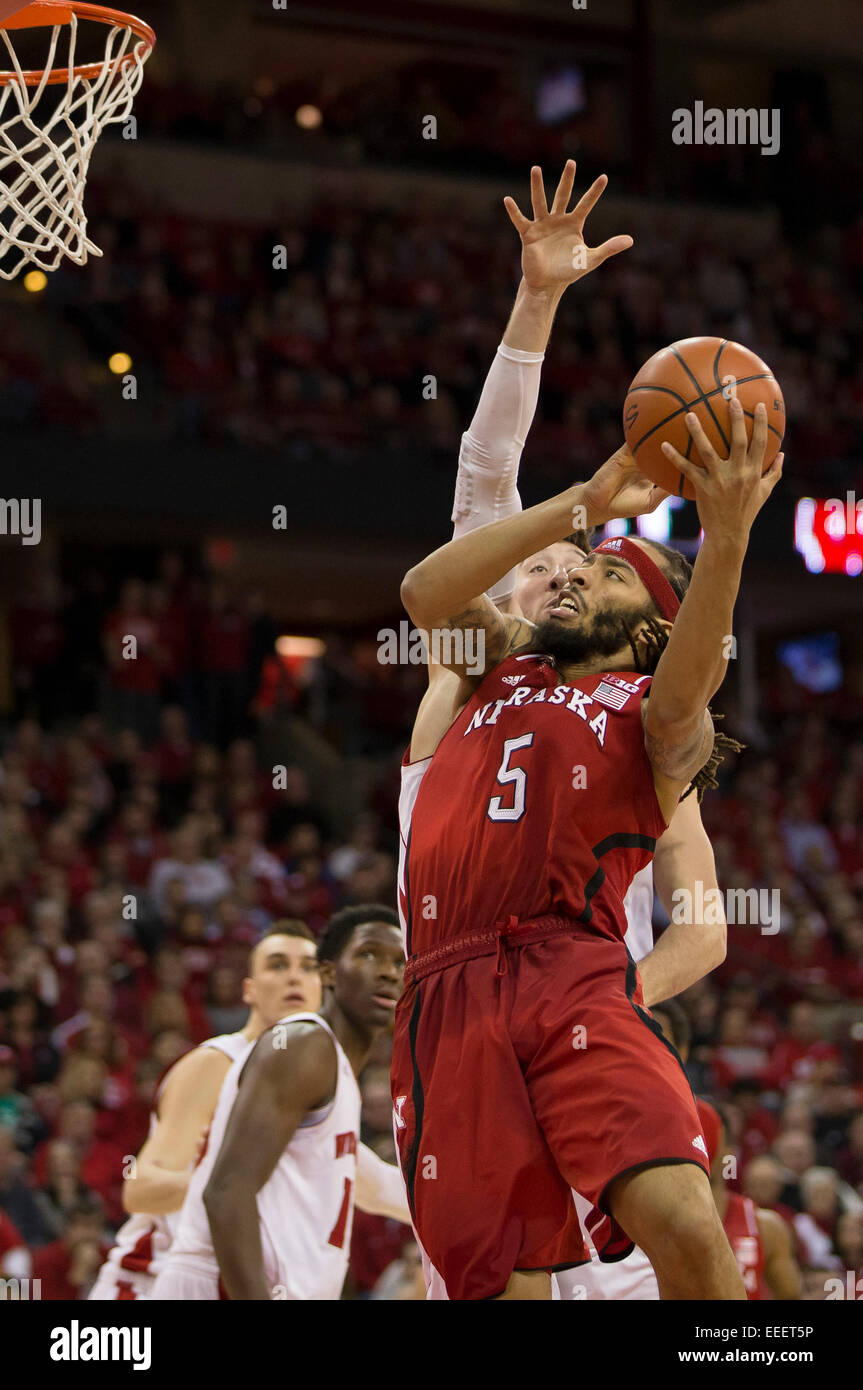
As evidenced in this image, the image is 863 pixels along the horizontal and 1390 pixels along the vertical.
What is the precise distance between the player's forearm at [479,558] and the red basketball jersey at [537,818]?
0.28 m

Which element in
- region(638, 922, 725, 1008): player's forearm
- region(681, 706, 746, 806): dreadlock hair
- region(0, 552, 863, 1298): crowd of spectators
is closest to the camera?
region(681, 706, 746, 806): dreadlock hair

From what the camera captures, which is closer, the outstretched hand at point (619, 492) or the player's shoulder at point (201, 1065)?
the outstretched hand at point (619, 492)

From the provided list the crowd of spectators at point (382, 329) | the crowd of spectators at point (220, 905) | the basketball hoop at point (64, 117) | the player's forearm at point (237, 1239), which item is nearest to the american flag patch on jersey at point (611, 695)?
the player's forearm at point (237, 1239)

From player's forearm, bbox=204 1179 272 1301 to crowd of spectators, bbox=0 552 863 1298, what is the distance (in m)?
2.67

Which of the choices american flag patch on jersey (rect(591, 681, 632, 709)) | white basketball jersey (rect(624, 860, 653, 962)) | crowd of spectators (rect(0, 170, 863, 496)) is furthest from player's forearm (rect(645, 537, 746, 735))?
crowd of spectators (rect(0, 170, 863, 496))

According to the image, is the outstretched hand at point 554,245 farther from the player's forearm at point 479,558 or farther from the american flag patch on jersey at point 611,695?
the american flag patch on jersey at point 611,695

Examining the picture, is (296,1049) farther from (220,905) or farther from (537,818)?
(220,905)

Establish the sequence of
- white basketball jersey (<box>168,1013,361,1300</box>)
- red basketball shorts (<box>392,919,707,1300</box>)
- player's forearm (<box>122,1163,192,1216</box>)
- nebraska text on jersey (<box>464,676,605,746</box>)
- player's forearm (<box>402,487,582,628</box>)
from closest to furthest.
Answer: red basketball shorts (<box>392,919,707,1300</box>) → player's forearm (<box>402,487,582,628</box>) → nebraska text on jersey (<box>464,676,605,746</box>) → white basketball jersey (<box>168,1013,361,1300</box>) → player's forearm (<box>122,1163,192,1216</box>)

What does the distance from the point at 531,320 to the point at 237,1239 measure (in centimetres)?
232

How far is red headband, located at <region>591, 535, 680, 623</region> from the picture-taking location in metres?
3.83

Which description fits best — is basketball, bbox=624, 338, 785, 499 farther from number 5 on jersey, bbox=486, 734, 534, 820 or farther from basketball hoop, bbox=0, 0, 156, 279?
basketball hoop, bbox=0, 0, 156, 279

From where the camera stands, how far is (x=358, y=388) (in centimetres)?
1508

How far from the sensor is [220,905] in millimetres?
10984

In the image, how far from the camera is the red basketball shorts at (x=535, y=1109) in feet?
10.8
